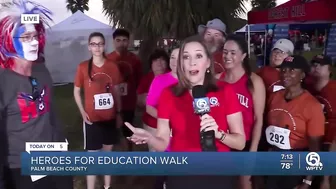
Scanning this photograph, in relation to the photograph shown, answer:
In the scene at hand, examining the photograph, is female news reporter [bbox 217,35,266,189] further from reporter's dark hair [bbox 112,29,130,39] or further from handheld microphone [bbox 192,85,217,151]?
reporter's dark hair [bbox 112,29,130,39]

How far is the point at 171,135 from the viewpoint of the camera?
1970 millimetres

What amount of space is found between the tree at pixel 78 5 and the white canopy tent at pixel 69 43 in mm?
35

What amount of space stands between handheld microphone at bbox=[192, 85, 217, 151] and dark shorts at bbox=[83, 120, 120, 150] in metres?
1.54

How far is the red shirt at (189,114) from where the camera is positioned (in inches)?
75.2

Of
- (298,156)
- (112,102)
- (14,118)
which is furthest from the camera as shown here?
(112,102)

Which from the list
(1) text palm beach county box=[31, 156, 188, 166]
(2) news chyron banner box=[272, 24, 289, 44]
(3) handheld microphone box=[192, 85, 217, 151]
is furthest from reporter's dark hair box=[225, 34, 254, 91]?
(2) news chyron banner box=[272, 24, 289, 44]

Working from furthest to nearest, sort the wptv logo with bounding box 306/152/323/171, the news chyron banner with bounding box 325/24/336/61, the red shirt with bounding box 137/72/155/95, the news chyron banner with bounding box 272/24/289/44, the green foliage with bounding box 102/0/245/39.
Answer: the news chyron banner with bounding box 272/24/289/44
the news chyron banner with bounding box 325/24/336/61
the green foliage with bounding box 102/0/245/39
the red shirt with bounding box 137/72/155/95
the wptv logo with bounding box 306/152/323/171

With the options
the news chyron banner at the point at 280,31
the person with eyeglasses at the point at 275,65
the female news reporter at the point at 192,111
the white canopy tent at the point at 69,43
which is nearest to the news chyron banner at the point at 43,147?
the white canopy tent at the point at 69,43

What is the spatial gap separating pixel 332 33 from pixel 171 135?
20.3ft

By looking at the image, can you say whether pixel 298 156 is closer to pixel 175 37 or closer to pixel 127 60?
pixel 175 37

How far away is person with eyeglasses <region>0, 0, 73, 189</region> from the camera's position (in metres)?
2.34

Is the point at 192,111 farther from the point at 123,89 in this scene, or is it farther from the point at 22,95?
the point at 123,89

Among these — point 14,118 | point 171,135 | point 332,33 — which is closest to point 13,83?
point 14,118

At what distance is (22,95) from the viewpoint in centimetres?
234
